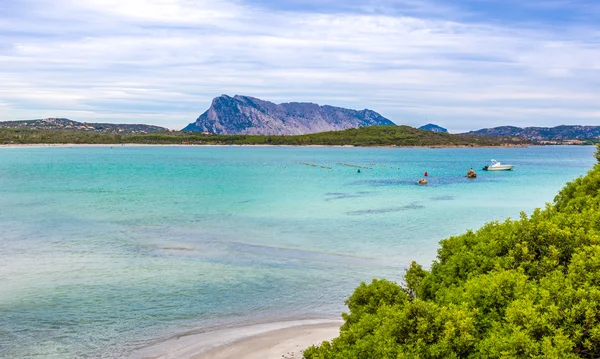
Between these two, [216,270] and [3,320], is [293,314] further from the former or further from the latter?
[3,320]

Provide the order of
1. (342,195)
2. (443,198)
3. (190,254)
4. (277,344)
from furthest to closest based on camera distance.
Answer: (342,195) < (443,198) < (190,254) < (277,344)

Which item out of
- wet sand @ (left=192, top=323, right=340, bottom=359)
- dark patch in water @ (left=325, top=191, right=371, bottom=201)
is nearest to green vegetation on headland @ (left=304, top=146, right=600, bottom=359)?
wet sand @ (left=192, top=323, right=340, bottom=359)

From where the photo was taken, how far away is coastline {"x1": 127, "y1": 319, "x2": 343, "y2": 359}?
16.6 m

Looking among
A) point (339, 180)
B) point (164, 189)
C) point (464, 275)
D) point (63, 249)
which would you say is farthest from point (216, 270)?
point (339, 180)

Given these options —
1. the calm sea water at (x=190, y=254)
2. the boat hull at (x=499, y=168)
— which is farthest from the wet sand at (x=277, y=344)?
the boat hull at (x=499, y=168)

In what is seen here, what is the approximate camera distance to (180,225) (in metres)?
40.5

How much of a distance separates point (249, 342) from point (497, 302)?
10.2 meters

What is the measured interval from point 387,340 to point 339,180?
256ft

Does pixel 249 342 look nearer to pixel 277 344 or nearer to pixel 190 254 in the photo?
pixel 277 344

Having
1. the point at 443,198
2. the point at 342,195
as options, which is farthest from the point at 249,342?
the point at 342,195

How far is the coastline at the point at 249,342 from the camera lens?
1662 centimetres

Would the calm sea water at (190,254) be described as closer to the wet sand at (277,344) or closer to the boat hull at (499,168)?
the wet sand at (277,344)

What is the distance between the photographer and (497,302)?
9.43 metres

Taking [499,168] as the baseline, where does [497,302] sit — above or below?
above
